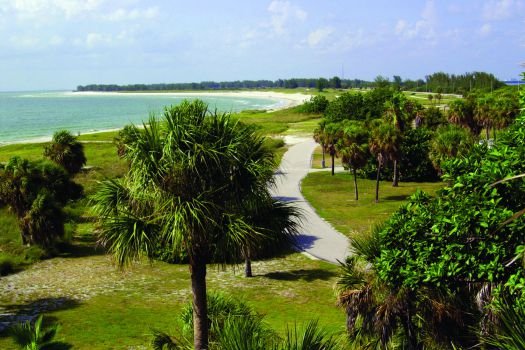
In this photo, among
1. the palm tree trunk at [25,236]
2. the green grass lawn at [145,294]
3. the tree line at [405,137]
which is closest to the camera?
the green grass lawn at [145,294]

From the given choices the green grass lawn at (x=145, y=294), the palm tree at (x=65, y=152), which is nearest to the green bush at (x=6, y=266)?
the green grass lawn at (x=145, y=294)

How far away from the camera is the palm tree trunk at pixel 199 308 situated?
1153 centimetres

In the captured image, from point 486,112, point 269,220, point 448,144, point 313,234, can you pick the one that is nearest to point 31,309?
point 269,220

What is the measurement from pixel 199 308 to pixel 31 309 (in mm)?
12664

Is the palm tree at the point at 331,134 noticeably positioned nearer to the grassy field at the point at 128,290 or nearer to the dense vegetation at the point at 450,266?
the grassy field at the point at 128,290

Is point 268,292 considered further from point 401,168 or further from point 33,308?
point 401,168

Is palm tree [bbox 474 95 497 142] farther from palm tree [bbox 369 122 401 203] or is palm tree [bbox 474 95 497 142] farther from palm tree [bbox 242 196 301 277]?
palm tree [bbox 242 196 301 277]

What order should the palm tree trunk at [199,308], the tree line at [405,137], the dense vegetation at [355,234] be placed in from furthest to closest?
the tree line at [405,137] → the palm tree trunk at [199,308] → the dense vegetation at [355,234]

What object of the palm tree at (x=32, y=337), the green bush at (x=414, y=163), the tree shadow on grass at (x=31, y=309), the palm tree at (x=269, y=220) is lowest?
the tree shadow on grass at (x=31, y=309)

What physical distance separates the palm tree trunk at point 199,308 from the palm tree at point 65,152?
3531 centimetres

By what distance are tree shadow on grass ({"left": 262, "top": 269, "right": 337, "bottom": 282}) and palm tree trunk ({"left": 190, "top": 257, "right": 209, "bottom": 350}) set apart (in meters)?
13.1

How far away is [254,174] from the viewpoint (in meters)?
11.9

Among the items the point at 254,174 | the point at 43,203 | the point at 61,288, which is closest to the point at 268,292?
the point at 61,288

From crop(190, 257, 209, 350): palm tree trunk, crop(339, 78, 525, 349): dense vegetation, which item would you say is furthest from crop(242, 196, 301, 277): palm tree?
crop(339, 78, 525, 349): dense vegetation
